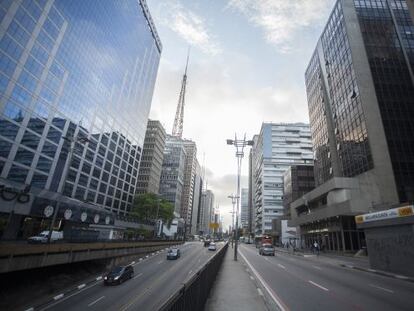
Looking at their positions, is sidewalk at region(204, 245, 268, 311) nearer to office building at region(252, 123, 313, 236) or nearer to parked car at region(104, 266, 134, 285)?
parked car at region(104, 266, 134, 285)

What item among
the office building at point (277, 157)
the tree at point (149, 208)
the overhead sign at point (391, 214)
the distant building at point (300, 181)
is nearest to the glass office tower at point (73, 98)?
the tree at point (149, 208)

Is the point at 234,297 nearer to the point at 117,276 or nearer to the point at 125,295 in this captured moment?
the point at 125,295

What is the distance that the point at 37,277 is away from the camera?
22422mm

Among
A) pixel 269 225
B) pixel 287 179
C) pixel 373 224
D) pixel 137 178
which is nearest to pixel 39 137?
pixel 137 178

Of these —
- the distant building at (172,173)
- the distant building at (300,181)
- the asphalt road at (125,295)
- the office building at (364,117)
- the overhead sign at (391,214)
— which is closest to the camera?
the asphalt road at (125,295)

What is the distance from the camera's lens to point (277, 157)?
422 feet

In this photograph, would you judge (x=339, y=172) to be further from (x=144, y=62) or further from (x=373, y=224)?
(x=144, y=62)

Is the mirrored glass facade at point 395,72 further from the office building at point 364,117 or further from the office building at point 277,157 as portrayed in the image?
the office building at point 277,157

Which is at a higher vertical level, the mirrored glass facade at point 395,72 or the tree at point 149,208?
the mirrored glass facade at point 395,72

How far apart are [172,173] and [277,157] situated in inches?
2512

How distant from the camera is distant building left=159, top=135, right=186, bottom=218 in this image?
147 meters

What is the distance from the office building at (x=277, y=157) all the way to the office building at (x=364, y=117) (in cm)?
6124

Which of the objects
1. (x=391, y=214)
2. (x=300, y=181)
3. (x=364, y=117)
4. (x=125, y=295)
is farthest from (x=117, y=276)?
(x=300, y=181)

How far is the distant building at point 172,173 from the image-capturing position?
147 meters
